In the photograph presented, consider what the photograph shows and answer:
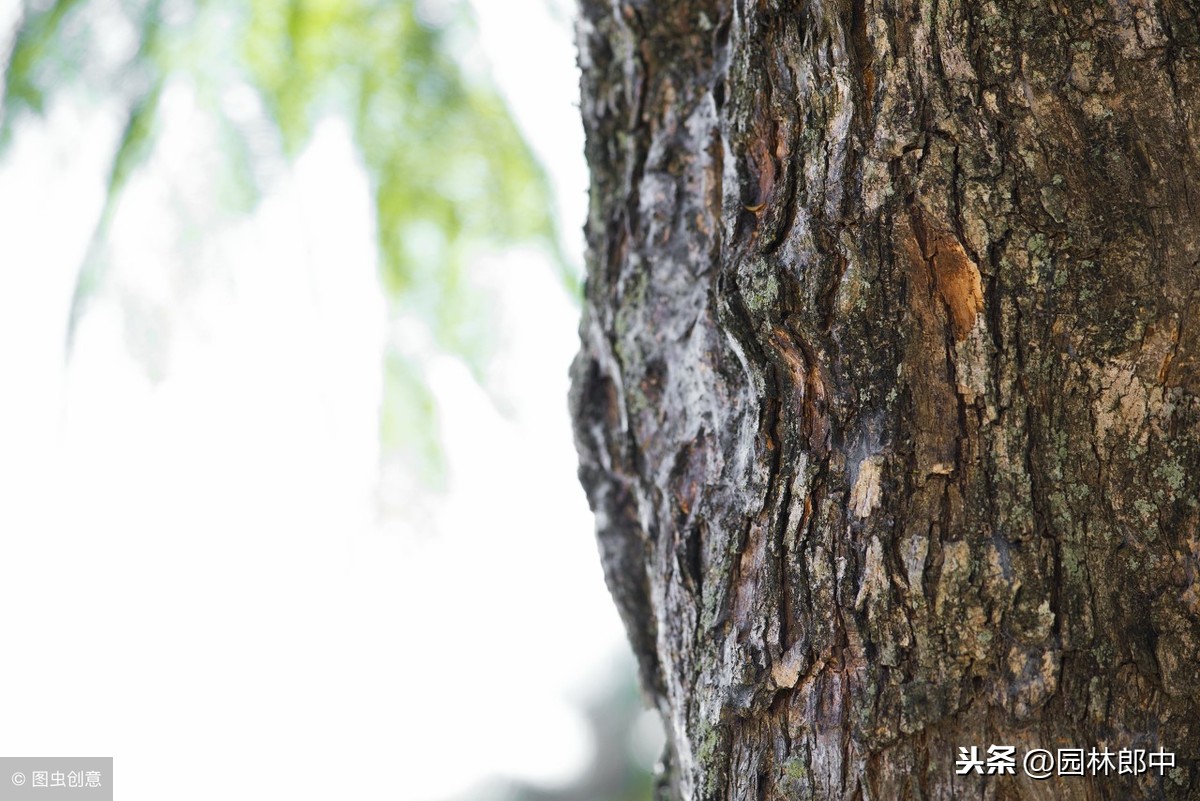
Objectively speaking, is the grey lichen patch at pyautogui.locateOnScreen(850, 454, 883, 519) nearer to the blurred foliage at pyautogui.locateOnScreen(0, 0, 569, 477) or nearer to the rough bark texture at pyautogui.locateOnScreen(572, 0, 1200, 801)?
the rough bark texture at pyautogui.locateOnScreen(572, 0, 1200, 801)

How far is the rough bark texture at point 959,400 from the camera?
607 mm

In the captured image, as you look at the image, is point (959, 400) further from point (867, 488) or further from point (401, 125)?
point (401, 125)

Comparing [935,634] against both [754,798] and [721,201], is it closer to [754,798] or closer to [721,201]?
[754,798]

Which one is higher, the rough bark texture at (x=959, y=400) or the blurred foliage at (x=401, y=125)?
the blurred foliage at (x=401, y=125)


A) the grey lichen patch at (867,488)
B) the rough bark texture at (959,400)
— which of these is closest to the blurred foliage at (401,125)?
the rough bark texture at (959,400)

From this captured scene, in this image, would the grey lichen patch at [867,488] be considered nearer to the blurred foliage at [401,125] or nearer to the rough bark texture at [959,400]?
the rough bark texture at [959,400]

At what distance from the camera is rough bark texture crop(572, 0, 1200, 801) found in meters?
0.61

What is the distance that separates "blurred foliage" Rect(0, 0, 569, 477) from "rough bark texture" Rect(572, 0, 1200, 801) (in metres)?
0.44

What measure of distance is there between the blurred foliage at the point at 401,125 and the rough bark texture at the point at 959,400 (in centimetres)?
44

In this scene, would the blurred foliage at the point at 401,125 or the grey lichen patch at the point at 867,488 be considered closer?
the grey lichen patch at the point at 867,488

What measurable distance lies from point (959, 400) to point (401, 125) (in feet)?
2.30

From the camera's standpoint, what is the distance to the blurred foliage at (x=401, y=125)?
101 centimetres

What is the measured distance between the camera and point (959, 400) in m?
0.63

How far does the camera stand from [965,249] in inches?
25.0
